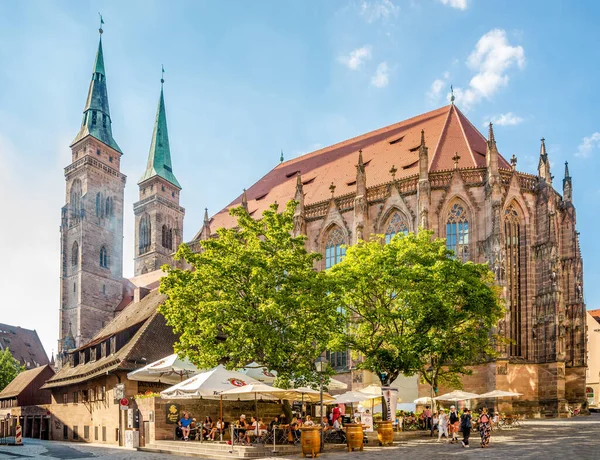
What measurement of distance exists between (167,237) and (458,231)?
6088 centimetres

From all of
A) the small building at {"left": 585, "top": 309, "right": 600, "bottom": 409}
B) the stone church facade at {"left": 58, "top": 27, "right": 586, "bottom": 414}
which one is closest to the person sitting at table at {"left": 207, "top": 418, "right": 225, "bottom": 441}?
the stone church facade at {"left": 58, "top": 27, "right": 586, "bottom": 414}

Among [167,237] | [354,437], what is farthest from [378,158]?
[167,237]

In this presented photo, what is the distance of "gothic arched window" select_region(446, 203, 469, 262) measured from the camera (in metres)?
41.4

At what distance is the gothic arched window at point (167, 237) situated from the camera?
94.8 m

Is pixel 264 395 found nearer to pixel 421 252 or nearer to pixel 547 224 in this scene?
pixel 421 252

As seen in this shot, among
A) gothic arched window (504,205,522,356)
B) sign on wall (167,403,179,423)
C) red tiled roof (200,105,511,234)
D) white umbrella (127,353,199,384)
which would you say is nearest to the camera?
sign on wall (167,403,179,423)

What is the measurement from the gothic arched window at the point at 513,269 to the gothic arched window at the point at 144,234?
62.2m

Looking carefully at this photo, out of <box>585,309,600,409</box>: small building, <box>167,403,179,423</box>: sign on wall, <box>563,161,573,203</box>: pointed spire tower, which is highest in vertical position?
<box>563,161,573,203</box>: pointed spire tower

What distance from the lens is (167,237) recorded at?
95250mm

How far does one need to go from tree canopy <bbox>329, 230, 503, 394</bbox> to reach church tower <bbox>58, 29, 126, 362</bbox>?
52.1 metres

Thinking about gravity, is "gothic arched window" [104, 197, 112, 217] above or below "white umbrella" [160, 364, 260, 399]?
above

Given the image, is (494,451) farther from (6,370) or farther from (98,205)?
(98,205)

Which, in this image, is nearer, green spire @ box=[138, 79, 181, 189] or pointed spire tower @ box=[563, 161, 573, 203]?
pointed spire tower @ box=[563, 161, 573, 203]

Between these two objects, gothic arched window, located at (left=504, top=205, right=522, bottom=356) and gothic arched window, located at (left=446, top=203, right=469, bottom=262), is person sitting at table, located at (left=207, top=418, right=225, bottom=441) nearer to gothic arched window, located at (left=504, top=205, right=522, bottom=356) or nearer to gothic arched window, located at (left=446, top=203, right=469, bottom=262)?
gothic arched window, located at (left=504, top=205, right=522, bottom=356)
